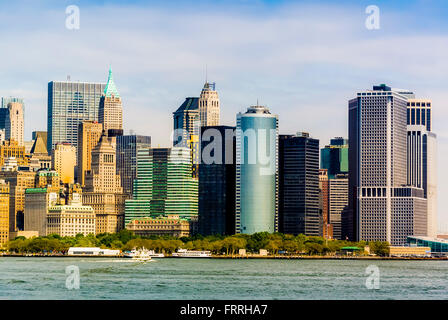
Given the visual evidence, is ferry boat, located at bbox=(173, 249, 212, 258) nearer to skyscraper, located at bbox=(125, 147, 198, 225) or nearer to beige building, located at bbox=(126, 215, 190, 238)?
beige building, located at bbox=(126, 215, 190, 238)

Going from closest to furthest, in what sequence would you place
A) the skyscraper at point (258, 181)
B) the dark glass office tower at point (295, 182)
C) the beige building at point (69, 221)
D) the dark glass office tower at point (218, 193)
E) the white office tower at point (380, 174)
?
the skyscraper at point (258, 181) < the dark glass office tower at point (218, 193) < the dark glass office tower at point (295, 182) < the beige building at point (69, 221) < the white office tower at point (380, 174)

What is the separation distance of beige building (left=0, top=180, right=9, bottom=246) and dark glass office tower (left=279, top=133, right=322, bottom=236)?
165 feet

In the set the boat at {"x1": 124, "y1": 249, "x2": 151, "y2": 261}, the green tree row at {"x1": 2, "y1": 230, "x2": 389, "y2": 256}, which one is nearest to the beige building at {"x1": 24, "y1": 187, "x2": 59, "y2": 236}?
Result: the green tree row at {"x1": 2, "y1": 230, "x2": 389, "y2": 256}

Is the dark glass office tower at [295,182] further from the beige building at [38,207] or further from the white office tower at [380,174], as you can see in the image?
the beige building at [38,207]

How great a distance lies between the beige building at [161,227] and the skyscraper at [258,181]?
38.1 ft

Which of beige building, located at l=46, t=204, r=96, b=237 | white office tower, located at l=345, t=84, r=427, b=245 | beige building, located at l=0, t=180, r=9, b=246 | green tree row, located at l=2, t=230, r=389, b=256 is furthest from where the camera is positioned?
white office tower, located at l=345, t=84, r=427, b=245

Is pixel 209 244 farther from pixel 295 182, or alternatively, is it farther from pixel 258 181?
pixel 295 182

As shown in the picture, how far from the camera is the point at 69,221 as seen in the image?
19050 centimetres

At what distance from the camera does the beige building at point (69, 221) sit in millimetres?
188625

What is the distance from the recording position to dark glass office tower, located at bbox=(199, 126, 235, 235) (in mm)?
178750

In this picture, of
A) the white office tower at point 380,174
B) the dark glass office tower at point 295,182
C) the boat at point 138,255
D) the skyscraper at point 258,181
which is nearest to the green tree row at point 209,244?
Answer: the boat at point 138,255

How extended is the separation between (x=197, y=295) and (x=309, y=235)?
130 meters

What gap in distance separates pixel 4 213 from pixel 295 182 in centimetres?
5459

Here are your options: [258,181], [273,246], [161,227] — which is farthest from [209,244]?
[161,227]
